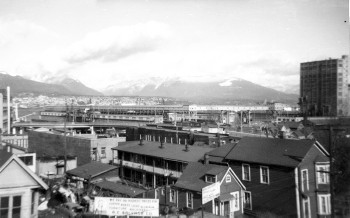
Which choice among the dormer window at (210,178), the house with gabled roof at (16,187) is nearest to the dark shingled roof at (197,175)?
the dormer window at (210,178)

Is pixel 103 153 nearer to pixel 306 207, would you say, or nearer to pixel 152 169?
pixel 152 169

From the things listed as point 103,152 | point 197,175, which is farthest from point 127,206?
point 103,152

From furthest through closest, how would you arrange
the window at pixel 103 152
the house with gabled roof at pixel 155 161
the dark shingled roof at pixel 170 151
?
the window at pixel 103 152 → the house with gabled roof at pixel 155 161 → the dark shingled roof at pixel 170 151

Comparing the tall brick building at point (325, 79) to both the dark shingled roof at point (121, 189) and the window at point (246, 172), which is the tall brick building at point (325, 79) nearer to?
the window at point (246, 172)

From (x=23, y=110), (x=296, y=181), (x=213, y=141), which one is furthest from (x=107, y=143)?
(x=23, y=110)

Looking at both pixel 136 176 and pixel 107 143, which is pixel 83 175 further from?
pixel 107 143

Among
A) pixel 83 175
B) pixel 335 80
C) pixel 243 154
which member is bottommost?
pixel 83 175
